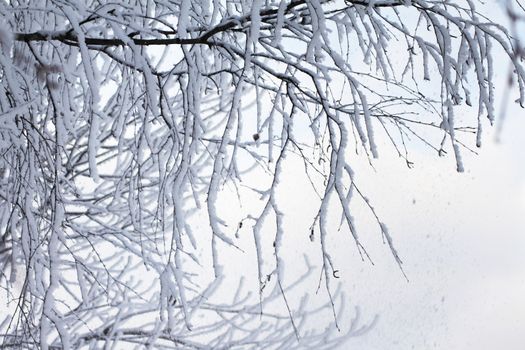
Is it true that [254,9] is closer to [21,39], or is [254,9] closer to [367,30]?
[367,30]

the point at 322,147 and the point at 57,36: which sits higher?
the point at 57,36

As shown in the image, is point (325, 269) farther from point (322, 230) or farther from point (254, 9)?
point (254, 9)

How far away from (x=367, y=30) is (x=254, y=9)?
54 cm

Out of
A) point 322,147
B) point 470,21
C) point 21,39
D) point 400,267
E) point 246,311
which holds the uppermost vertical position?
point 246,311

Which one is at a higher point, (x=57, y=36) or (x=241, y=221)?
(x=57, y=36)

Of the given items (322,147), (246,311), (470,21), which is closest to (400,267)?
(322,147)

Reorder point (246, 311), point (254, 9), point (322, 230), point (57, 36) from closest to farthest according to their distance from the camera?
1. point (254, 9)
2. point (322, 230)
3. point (57, 36)
4. point (246, 311)

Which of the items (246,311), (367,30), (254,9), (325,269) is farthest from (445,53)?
(246,311)

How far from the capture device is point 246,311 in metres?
5.28

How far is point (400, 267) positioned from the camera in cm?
194

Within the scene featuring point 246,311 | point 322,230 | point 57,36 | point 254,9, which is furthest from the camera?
point 246,311

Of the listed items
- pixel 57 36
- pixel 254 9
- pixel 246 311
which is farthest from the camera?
pixel 246 311

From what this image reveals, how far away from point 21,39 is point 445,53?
1178mm

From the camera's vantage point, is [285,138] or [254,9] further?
[285,138]
